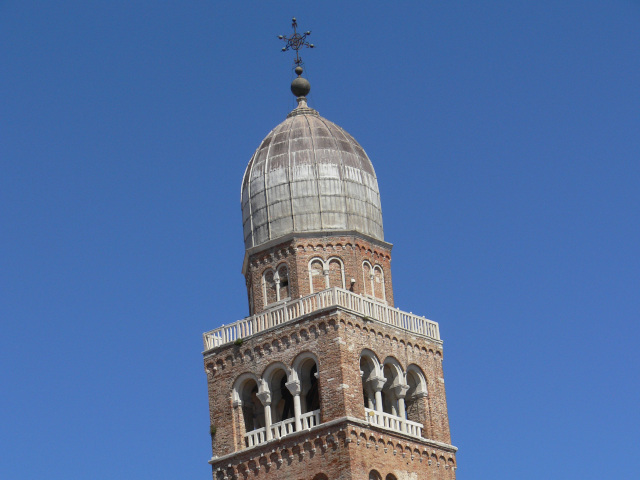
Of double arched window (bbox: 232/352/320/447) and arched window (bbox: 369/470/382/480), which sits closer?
arched window (bbox: 369/470/382/480)

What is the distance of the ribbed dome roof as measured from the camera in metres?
80.9

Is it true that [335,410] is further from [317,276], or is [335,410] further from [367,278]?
[367,278]

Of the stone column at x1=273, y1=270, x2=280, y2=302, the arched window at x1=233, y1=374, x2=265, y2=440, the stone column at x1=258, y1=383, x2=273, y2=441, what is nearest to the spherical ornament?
the stone column at x1=273, y1=270, x2=280, y2=302

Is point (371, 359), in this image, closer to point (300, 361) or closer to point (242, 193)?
point (300, 361)

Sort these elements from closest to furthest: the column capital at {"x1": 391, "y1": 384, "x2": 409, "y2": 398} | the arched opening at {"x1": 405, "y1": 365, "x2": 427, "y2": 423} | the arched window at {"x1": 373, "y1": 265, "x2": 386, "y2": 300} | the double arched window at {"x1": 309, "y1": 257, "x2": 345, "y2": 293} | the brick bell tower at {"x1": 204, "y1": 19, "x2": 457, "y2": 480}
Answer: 1. the brick bell tower at {"x1": 204, "y1": 19, "x2": 457, "y2": 480}
2. the column capital at {"x1": 391, "y1": 384, "x2": 409, "y2": 398}
3. the arched opening at {"x1": 405, "y1": 365, "x2": 427, "y2": 423}
4. the double arched window at {"x1": 309, "y1": 257, "x2": 345, "y2": 293}
5. the arched window at {"x1": 373, "y1": 265, "x2": 386, "y2": 300}

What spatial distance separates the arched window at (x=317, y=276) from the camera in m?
79.2

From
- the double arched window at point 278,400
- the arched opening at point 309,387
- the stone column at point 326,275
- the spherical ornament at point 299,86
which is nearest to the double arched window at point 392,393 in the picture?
the arched opening at point 309,387

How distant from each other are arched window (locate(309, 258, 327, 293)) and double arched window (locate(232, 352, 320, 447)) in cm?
397

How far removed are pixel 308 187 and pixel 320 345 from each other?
877 cm

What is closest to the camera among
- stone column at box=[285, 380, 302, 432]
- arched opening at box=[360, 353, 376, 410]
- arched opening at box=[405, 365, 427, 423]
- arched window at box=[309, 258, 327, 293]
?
stone column at box=[285, 380, 302, 432]

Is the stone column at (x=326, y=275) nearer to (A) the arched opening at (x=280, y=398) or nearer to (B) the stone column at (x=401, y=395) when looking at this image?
(A) the arched opening at (x=280, y=398)

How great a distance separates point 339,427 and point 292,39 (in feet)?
70.7

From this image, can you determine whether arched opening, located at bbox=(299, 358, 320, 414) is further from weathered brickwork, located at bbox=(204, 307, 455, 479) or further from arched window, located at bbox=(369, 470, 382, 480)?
arched window, located at bbox=(369, 470, 382, 480)

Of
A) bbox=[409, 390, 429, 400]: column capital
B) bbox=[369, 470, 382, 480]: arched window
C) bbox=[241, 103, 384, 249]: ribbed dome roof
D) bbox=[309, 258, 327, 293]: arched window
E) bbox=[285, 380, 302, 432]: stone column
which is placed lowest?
bbox=[369, 470, 382, 480]: arched window
